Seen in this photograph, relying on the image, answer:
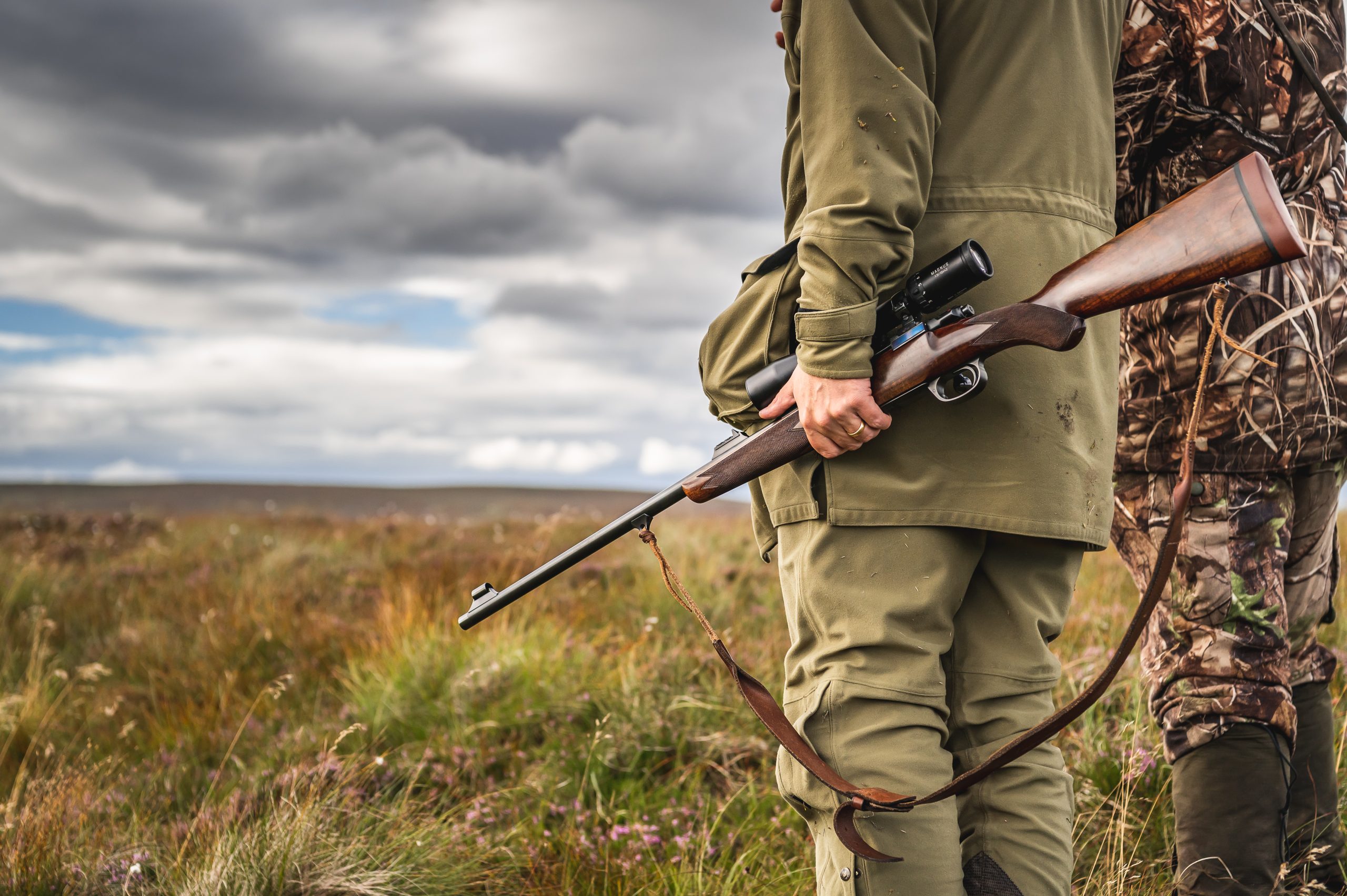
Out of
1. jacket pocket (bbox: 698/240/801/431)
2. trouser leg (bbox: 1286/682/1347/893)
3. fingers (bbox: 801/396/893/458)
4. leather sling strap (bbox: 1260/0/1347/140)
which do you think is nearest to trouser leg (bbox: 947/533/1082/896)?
fingers (bbox: 801/396/893/458)

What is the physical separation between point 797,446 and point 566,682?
2.51 metres

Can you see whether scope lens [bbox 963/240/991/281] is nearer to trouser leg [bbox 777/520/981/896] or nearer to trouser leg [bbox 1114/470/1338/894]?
trouser leg [bbox 777/520/981/896]

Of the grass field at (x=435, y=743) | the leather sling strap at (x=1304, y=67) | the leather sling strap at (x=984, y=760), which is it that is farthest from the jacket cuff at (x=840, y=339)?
the grass field at (x=435, y=743)

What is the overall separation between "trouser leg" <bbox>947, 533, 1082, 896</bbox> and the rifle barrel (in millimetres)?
755

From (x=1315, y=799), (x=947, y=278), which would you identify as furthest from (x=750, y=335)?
(x=1315, y=799)

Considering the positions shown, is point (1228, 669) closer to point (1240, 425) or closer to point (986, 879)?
point (1240, 425)

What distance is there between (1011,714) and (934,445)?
580 millimetres

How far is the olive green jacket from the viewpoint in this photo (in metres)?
1.77

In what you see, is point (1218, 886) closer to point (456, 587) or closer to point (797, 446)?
point (797, 446)

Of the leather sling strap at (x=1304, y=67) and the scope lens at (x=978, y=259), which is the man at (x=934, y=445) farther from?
the leather sling strap at (x=1304, y=67)

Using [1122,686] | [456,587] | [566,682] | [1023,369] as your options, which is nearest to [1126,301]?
[1023,369]

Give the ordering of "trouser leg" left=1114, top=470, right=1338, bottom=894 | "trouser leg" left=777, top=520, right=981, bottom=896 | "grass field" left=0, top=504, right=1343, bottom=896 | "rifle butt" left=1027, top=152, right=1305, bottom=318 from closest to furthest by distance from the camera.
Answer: "rifle butt" left=1027, top=152, right=1305, bottom=318
"trouser leg" left=777, top=520, right=981, bottom=896
"trouser leg" left=1114, top=470, right=1338, bottom=894
"grass field" left=0, top=504, right=1343, bottom=896

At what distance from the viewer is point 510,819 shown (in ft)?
10.7

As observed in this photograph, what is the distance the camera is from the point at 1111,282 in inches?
69.7
